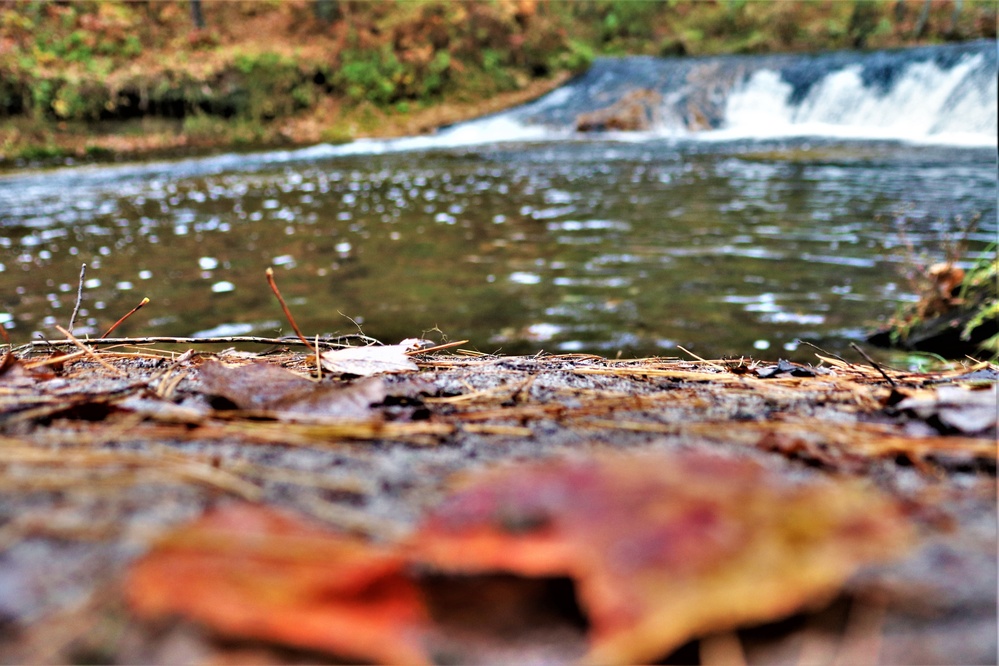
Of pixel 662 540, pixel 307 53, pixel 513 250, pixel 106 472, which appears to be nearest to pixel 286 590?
pixel 662 540

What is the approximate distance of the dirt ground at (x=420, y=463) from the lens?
0.47 m

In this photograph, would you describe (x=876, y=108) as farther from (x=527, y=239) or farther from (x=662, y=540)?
(x=662, y=540)

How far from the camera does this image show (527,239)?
5746 mm

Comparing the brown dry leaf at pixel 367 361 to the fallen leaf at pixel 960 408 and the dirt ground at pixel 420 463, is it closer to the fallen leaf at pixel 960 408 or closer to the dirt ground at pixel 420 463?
the dirt ground at pixel 420 463

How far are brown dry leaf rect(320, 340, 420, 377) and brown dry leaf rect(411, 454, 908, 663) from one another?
741mm

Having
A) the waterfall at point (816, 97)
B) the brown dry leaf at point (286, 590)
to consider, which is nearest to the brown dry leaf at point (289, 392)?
the brown dry leaf at point (286, 590)

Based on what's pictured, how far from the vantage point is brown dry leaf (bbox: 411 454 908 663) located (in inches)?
17.4

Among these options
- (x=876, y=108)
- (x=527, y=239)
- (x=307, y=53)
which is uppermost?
(x=307, y=53)

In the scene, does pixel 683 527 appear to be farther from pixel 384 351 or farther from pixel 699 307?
pixel 699 307

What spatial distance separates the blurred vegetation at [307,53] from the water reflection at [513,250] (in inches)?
315

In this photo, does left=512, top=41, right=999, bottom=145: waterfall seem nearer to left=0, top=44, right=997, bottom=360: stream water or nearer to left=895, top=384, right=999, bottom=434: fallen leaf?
left=0, top=44, right=997, bottom=360: stream water

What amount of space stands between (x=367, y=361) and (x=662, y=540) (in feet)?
3.29

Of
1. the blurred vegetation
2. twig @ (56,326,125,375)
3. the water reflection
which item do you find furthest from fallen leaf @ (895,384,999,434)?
the blurred vegetation

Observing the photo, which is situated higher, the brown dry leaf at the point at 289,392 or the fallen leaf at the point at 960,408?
the fallen leaf at the point at 960,408
